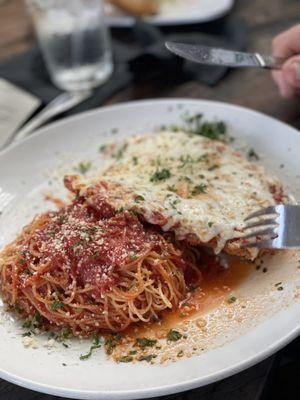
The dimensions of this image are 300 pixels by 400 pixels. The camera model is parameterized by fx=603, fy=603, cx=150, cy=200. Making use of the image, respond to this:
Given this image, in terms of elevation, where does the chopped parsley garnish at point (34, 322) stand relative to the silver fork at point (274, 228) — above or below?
above

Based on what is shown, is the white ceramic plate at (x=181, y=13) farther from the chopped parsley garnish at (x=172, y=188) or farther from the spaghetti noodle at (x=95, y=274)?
the spaghetti noodle at (x=95, y=274)

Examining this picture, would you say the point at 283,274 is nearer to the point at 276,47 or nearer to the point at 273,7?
the point at 276,47

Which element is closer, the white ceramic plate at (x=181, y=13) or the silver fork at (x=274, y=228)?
the silver fork at (x=274, y=228)

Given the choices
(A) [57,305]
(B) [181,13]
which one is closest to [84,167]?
(A) [57,305]

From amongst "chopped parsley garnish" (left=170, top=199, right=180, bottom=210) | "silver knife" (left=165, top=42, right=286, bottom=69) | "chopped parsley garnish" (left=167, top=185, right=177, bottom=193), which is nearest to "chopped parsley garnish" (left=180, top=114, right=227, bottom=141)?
"silver knife" (left=165, top=42, right=286, bottom=69)

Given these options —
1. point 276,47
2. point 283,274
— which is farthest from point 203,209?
point 276,47

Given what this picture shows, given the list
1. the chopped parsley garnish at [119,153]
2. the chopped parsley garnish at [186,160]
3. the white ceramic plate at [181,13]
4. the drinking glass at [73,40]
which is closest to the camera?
the chopped parsley garnish at [186,160]

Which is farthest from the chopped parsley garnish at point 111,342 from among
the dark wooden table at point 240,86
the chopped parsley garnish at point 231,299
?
the chopped parsley garnish at point 231,299
